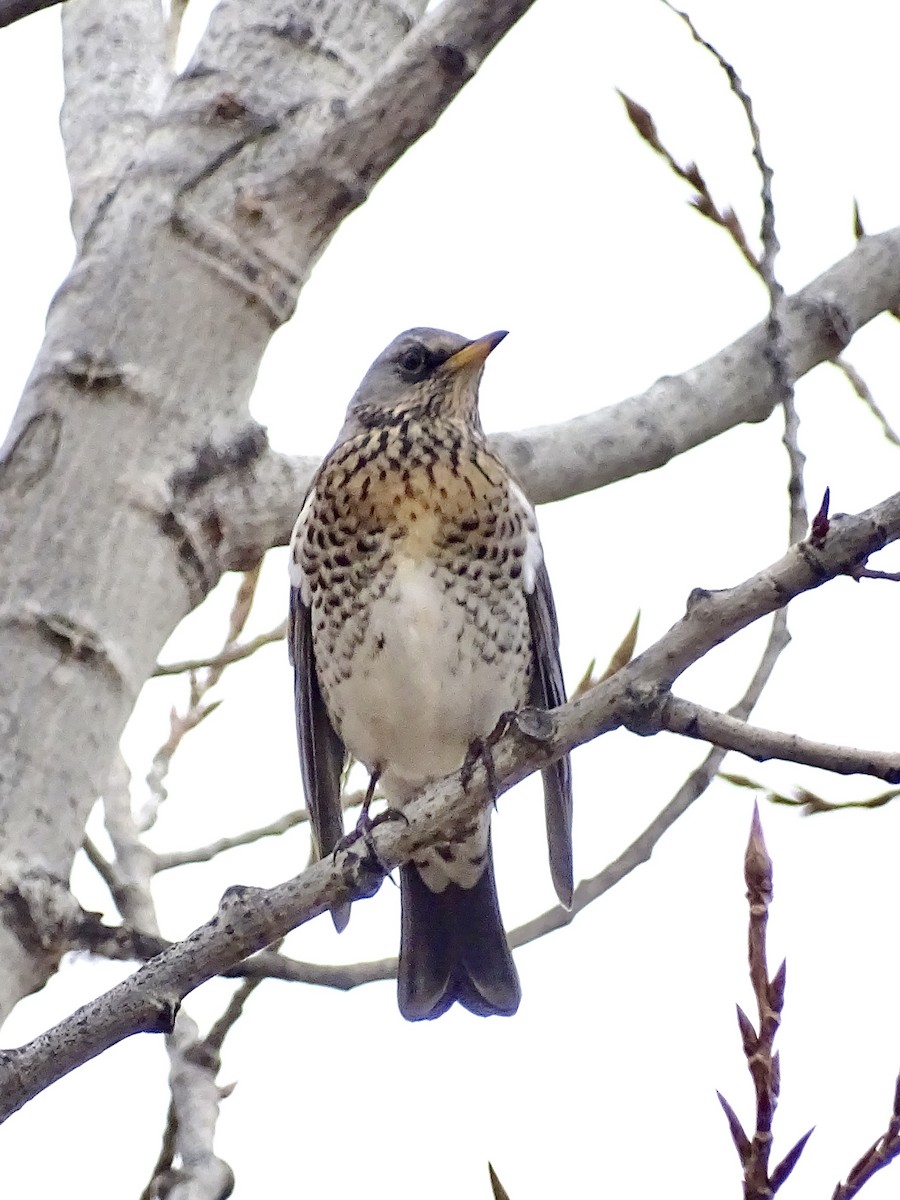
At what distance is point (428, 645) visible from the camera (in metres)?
3.70

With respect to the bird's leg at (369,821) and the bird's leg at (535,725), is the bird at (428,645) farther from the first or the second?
the bird's leg at (535,725)

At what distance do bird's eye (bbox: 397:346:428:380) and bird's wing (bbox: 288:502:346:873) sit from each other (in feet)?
2.00

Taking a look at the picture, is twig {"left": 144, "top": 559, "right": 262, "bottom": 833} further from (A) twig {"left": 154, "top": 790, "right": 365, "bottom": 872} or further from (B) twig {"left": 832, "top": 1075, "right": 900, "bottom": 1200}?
(B) twig {"left": 832, "top": 1075, "right": 900, "bottom": 1200}

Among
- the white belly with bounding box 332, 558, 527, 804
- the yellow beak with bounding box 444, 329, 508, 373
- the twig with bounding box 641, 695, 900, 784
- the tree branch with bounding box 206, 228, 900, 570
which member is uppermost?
the yellow beak with bounding box 444, 329, 508, 373

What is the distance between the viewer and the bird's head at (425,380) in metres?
4.23

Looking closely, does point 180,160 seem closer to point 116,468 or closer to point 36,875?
point 116,468

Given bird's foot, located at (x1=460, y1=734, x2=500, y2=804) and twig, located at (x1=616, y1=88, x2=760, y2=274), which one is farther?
twig, located at (x1=616, y1=88, x2=760, y2=274)

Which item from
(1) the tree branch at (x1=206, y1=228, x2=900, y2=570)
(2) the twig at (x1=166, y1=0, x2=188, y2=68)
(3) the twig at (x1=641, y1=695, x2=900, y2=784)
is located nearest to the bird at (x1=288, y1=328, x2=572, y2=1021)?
(1) the tree branch at (x1=206, y1=228, x2=900, y2=570)

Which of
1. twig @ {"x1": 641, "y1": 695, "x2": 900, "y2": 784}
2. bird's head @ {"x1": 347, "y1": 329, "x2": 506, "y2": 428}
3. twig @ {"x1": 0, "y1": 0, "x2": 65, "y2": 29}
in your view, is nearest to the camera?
twig @ {"x1": 0, "y1": 0, "x2": 65, "y2": 29}

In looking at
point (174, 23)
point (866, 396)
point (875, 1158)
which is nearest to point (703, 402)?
point (866, 396)

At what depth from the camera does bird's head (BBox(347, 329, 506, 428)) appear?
4227 millimetres

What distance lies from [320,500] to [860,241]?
4.38 feet

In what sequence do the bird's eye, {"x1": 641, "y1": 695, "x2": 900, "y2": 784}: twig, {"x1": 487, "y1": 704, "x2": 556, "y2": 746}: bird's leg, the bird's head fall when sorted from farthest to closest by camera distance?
1. the bird's eye
2. the bird's head
3. {"x1": 487, "y1": 704, "x2": 556, "y2": 746}: bird's leg
4. {"x1": 641, "y1": 695, "x2": 900, "y2": 784}: twig

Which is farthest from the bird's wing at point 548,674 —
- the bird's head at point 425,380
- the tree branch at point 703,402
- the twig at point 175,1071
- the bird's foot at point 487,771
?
the bird's foot at point 487,771
